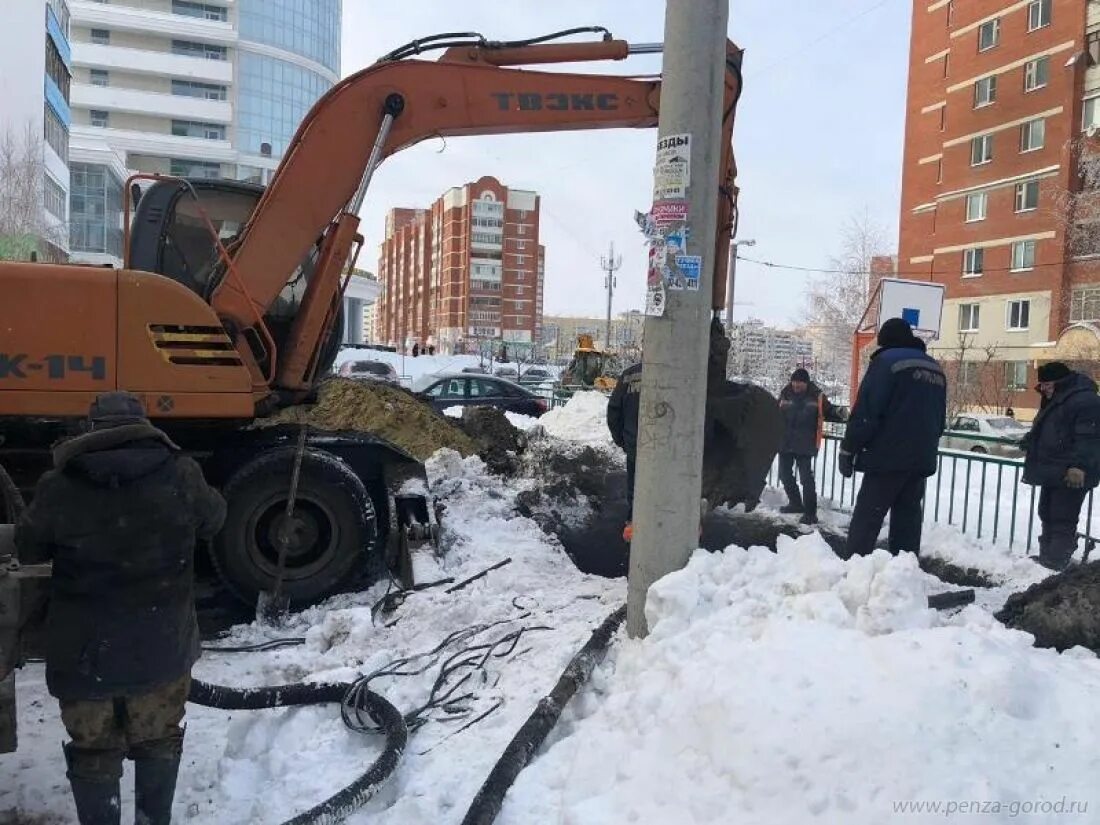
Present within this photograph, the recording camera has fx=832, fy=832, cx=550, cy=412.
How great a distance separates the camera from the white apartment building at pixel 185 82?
6197 centimetres

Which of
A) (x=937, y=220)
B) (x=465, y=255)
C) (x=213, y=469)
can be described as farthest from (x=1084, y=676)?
(x=465, y=255)

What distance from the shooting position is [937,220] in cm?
4172

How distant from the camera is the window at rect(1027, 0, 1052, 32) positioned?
36.0 metres

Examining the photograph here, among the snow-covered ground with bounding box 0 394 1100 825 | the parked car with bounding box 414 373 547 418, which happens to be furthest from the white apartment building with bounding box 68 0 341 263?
the snow-covered ground with bounding box 0 394 1100 825

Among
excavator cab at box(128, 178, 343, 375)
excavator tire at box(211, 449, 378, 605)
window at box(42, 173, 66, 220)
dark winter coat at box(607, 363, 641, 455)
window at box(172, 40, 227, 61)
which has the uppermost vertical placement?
window at box(172, 40, 227, 61)

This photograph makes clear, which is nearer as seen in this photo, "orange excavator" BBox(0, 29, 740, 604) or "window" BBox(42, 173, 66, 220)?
"orange excavator" BBox(0, 29, 740, 604)

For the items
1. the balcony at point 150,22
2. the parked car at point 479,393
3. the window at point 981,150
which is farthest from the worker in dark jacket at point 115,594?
the balcony at point 150,22

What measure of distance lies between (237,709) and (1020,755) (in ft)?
11.0

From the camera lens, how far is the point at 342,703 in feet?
13.2

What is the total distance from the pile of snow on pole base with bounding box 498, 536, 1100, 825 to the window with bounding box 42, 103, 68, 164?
149ft

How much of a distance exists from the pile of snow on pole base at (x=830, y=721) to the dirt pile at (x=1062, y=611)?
0.26 meters

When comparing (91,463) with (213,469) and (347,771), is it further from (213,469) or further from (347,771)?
(213,469)

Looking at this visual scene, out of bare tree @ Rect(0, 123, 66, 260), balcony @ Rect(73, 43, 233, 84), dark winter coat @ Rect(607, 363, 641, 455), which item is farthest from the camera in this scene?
balcony @ Rect(73, 43, 233, 84)

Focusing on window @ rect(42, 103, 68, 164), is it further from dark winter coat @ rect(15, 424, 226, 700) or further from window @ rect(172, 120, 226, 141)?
dark winter coat @ rect(15, 424, 226, 700)
